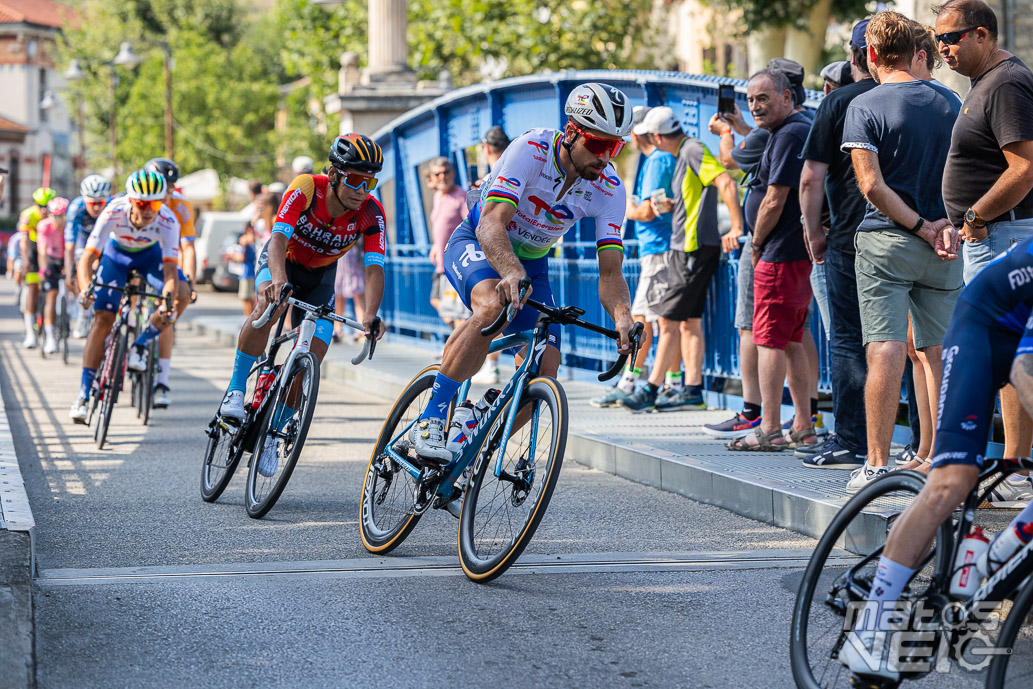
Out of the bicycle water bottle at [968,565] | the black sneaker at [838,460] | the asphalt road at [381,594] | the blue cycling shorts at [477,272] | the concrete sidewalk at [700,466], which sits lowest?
the asphalt road at [381,594]

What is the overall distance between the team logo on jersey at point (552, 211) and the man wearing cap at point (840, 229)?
1.68m

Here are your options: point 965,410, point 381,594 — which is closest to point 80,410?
point 381,594

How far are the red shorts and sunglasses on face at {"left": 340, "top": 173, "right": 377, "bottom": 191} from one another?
7.58ft

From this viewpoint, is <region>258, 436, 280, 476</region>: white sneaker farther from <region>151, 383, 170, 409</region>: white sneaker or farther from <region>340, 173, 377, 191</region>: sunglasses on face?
<region>151, 383, 170, 409</region>: white sneaker

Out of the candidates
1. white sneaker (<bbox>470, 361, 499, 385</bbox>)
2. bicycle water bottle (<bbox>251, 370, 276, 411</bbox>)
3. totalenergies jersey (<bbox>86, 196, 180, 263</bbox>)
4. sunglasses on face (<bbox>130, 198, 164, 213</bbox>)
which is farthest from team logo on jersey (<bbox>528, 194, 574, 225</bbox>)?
white sneaker (<bbox>470, 361, 499, 385</bbox>)

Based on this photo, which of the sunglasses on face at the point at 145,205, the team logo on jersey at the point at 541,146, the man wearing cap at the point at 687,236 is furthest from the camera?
the sunglasses on face at the point at 145,205

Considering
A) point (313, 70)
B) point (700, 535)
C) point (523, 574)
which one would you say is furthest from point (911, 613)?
point (313, 70)

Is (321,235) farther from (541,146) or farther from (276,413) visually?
(541,146)

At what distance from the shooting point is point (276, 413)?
6.68 metres

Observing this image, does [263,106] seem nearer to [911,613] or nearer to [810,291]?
[810,291]

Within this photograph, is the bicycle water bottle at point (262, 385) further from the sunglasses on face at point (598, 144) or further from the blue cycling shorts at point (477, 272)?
the sunglasses on face at point (598, 144)

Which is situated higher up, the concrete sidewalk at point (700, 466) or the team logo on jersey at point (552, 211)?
the team logo on jersey at point (552, 211)

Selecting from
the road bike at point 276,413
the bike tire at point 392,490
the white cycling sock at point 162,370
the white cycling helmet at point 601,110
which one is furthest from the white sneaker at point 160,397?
the white cycling helmet at point 601,110

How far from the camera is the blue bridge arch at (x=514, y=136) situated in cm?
1003
